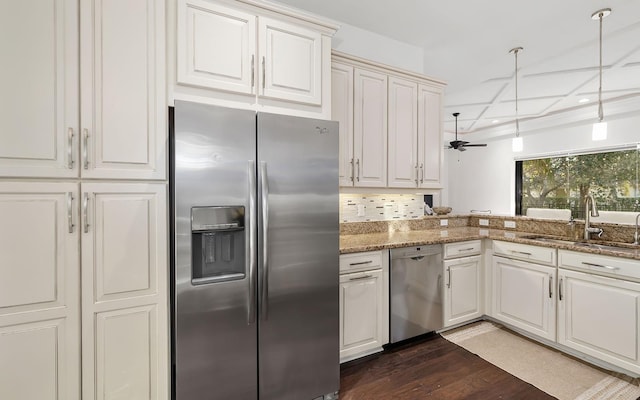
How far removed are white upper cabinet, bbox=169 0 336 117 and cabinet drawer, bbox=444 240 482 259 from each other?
1743mm

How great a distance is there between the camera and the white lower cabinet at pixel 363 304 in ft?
7.62

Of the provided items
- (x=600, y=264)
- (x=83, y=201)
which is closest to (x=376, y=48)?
(x=600, y=264)

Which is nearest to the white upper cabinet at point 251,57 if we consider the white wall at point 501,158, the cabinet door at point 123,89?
the cabinet door at point 123,89

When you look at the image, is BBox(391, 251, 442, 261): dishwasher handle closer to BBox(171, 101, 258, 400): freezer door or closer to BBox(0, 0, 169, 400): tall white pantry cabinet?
BBox(171, 101, 258, 400): freezer door

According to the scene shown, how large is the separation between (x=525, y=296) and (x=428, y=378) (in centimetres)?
129

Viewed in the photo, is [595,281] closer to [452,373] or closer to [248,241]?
[452,373]

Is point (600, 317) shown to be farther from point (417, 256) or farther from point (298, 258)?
point (298, 258)

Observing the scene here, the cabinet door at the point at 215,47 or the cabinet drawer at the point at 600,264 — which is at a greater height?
the cabinet door at the point at 215,47

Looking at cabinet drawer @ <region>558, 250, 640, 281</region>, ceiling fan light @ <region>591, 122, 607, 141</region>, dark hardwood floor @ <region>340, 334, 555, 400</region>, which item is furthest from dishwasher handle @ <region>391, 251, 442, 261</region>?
ceiling fan light @ <region>591, 122, 607, 141</region>

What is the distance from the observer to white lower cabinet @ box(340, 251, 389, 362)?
91.4 inches

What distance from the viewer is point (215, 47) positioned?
179 centimetres

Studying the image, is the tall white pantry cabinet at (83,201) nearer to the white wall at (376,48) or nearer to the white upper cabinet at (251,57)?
the white upper cabinet at (251,57)

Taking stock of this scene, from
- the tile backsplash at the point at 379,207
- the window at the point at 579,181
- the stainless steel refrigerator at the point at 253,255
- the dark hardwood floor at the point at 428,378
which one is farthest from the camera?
the window at the point at 579,181

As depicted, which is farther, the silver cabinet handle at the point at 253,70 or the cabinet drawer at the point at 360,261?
the cabinet drawer at the point at 360,261
